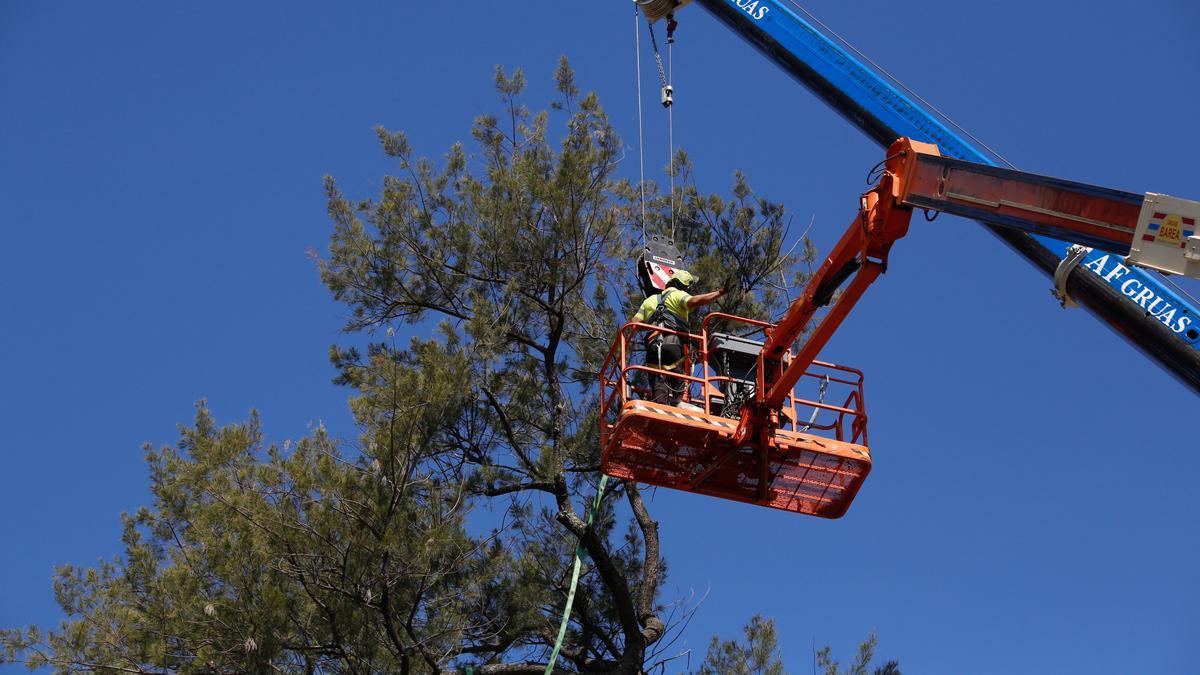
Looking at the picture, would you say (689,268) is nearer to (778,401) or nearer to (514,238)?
(514,238)

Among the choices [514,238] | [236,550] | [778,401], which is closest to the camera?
[778,401]

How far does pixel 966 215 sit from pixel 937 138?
3.45m

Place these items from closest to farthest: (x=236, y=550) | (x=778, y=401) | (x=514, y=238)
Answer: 1. (x=778, y=401)
2. (x=236, y=550)
3. (x=514, y=238)

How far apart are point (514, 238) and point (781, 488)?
4.25 metres

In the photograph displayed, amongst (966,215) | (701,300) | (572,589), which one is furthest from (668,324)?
(966,215)

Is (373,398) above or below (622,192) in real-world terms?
below

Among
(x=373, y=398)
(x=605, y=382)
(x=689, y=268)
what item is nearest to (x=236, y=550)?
(x=373, y=398)

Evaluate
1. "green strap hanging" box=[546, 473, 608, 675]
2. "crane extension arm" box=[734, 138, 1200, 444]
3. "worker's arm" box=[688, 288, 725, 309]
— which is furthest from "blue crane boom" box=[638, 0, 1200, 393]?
"green strap hanging" box=[546, 473, 608, 675]

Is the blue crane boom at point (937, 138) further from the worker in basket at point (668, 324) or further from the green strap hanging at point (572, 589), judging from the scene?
the green strap hanging at point (572, 589)

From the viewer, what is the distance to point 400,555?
11922 mm

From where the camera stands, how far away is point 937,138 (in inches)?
540

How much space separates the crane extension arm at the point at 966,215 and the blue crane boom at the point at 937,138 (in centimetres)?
7

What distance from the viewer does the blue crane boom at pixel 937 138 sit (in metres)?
11.9

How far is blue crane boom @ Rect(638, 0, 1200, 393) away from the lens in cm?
1189
